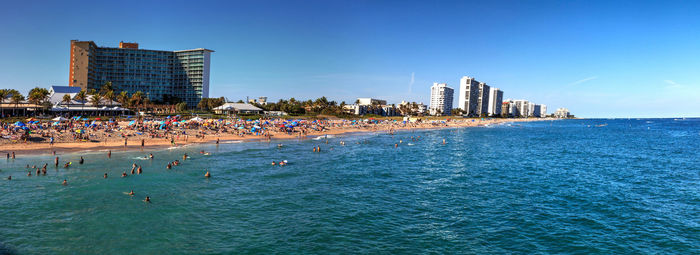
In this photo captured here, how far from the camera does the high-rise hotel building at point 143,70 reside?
13750cm

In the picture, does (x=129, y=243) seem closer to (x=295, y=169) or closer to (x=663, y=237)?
(x=295, y=169)

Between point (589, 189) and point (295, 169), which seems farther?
point (295, 169)

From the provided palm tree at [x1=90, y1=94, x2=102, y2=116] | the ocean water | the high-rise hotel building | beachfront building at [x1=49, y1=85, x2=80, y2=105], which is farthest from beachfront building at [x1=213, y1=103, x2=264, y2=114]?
the ocean water

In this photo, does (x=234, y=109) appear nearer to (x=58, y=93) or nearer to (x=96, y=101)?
(x=96, y=101)

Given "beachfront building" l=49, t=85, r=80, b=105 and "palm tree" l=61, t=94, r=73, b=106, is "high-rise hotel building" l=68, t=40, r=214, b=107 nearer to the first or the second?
"beachfront building" l=49, t=85, r=80, b=105

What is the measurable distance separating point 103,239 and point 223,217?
19.9ft

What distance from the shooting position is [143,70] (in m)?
151

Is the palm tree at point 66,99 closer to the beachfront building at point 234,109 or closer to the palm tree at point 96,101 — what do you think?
the palm tree at point 96,101

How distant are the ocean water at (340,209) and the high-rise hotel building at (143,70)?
407ft

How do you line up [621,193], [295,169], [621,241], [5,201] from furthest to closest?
[295,169]
[621,193]
[5,201]
[621,241]

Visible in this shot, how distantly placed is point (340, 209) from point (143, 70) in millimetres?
157883

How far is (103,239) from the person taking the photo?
17875 mm

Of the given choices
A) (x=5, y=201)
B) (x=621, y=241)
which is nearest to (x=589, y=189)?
(x=621, y=241)

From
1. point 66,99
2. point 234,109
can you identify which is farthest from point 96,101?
point 234,109
